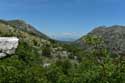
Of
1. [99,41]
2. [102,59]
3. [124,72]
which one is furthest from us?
[124,72]

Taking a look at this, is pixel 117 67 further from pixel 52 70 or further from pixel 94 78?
pixel 52 70

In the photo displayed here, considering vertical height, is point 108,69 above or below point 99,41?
below

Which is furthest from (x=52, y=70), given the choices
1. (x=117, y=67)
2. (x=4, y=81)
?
(x=117, y=67)

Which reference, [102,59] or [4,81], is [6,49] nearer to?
[4,81]

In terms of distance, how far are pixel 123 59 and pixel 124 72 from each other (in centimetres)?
556

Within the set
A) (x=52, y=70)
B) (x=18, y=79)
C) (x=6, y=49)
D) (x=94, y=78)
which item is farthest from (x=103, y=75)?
(x=6, y=49)

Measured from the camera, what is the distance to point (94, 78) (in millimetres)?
54375

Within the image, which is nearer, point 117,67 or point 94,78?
point 117,67

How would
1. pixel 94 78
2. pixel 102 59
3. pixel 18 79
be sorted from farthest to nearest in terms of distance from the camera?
1. pixel 18 79
2. pixel 94 78
3. pixel 102 59

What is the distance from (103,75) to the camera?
4016 cm

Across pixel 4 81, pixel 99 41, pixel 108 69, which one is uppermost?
pixel 99 41

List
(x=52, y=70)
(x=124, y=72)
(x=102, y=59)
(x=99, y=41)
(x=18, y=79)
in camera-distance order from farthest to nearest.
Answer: (x=52, y=70) < (x=18, y=79) < (x=124, y=72) < (x=102, y=59) < (x=99, y=41)

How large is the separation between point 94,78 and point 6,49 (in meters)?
150

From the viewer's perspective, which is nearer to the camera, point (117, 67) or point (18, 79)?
point (117, 67)
